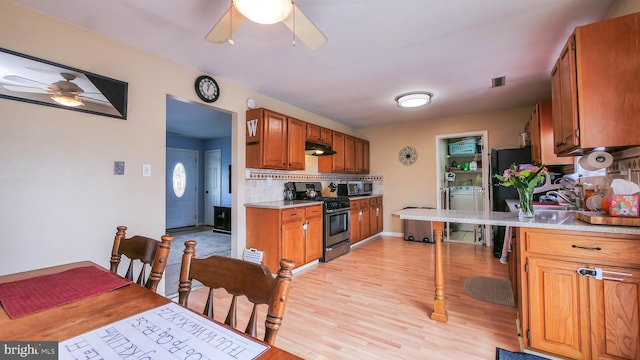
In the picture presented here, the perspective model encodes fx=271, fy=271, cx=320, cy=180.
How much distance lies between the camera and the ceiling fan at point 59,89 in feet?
5.90

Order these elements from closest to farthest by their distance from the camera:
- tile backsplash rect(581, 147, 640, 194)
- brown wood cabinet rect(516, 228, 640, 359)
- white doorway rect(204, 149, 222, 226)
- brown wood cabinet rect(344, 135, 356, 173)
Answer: brown wood cabinet rect(516, 228, 640, 359)
tile backsplash rect(581, 147, 640, 194)
brown wood cabinet rect(344, 135, 356, 173)
white doorway rect(204, 149, 222, 226)

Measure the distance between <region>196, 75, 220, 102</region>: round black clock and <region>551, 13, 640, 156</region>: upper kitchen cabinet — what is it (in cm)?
310

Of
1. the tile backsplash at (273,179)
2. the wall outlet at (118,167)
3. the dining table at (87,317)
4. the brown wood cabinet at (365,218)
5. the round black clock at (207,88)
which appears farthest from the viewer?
the brown wood cabinet at (365,218)

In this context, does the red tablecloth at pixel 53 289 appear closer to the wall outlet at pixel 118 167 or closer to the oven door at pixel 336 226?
the wall outlet at pixel 118 167

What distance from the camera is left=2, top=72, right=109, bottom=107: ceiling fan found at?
1.80 m

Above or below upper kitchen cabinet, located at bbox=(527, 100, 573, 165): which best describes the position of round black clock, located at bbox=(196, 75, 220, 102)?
above

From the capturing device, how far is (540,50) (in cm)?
250

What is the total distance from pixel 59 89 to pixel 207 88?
1258 millimetres

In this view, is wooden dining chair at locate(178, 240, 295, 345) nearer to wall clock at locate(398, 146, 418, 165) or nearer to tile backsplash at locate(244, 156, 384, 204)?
tile backsplash at locate(244, 156, 384, 204)

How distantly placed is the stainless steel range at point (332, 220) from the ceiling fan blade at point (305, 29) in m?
2.48

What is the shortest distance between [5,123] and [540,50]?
423cm

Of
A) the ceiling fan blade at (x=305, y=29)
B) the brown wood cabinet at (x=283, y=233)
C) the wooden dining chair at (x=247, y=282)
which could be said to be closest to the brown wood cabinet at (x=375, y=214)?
the brown wood cabinet at (x=283, y=233)

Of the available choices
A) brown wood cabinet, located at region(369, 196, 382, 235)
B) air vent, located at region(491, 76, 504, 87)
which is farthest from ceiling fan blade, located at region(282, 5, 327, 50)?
brown wood cabinet, located at region(369, 196, 382, 235)

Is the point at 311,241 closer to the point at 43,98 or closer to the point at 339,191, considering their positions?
the point at 339,191
